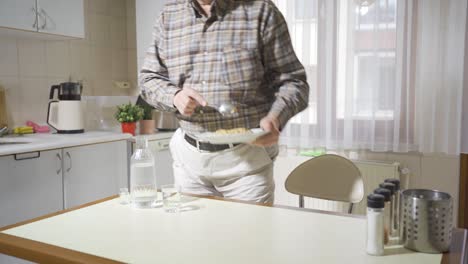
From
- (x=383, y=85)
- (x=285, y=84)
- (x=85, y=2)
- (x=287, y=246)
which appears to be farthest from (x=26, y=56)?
(x=287, y=246)

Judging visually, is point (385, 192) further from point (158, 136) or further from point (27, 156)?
point (158, 136)

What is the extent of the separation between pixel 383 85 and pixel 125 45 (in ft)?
7.03

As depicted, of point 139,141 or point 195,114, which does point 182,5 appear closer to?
point 195,114

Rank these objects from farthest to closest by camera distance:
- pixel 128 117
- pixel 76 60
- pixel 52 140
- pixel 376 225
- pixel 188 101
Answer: pixel 76 60
pixel 128 117
pixel 52 140
pixel 188 101
pixel 376 225

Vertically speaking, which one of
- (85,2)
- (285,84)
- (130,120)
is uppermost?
(85,2)

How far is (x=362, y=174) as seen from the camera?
2537mm

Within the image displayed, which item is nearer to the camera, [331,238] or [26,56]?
[331,238]

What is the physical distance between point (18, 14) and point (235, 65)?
5.25 feet

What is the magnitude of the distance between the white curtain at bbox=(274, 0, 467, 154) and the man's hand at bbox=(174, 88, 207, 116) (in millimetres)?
1409

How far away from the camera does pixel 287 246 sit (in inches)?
37.2

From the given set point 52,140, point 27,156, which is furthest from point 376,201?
point 52,140

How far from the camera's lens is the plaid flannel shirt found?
57.6 inches

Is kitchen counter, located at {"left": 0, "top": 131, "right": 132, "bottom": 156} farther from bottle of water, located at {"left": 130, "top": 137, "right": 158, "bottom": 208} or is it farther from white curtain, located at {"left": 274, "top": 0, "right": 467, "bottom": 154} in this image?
white curtain, located at {"left": 274, "top": 0, "right": 467, "bottom": 154}

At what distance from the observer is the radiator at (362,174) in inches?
97.7
